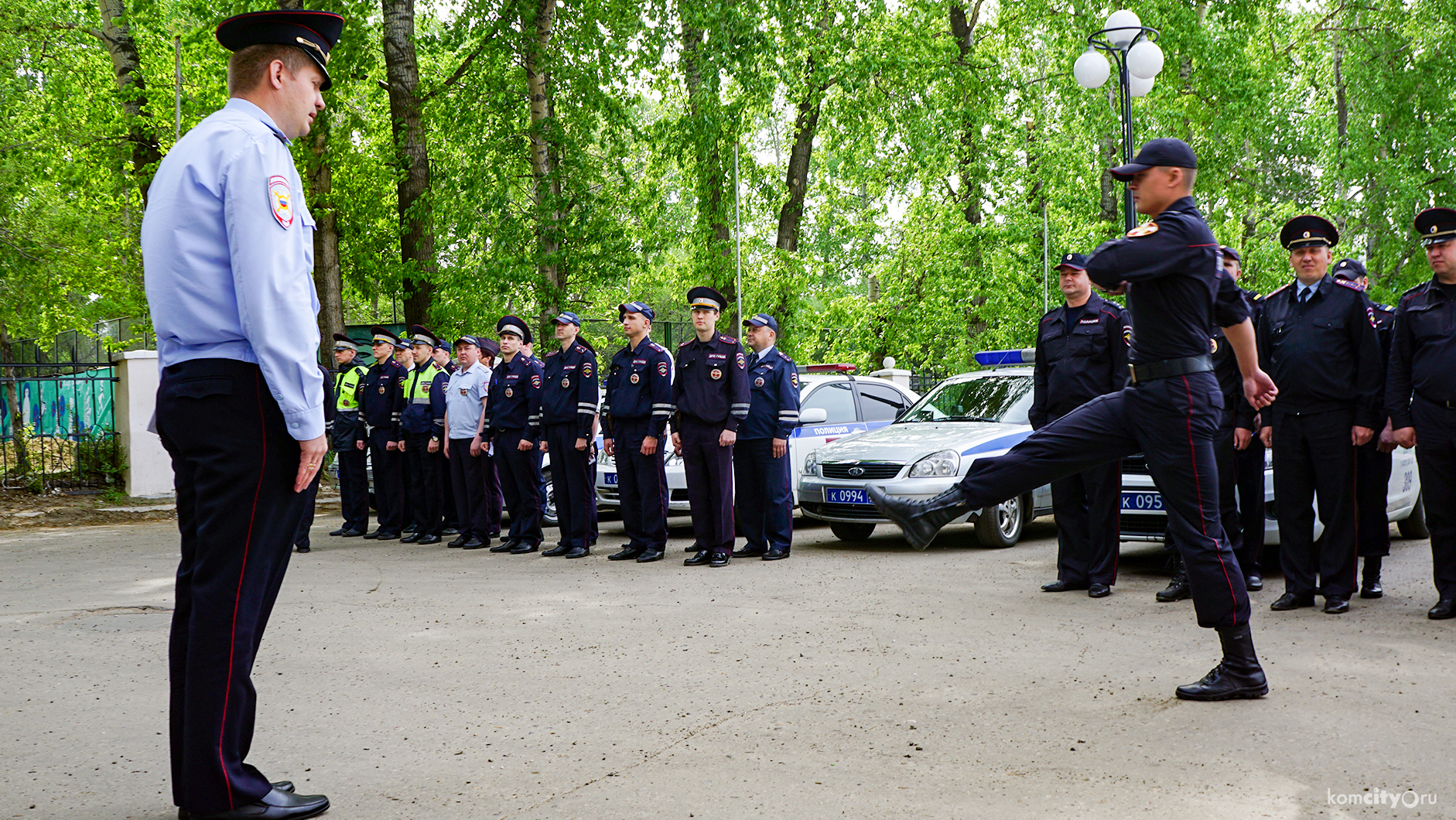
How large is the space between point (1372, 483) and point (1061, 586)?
75.9 inches

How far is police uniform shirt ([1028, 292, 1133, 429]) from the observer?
25.0ft

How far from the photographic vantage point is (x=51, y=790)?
368 cm

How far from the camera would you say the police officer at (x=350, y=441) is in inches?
487

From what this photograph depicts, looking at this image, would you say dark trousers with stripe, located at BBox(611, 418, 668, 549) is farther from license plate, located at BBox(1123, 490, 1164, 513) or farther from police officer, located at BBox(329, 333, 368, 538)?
license plate, located at BBox(1123, 490, 1164, 513)

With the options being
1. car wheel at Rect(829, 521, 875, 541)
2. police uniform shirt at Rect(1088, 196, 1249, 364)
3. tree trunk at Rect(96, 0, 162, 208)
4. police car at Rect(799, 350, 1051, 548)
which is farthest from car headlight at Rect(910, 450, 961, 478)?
tree trunk at Rect(96, 0, 162, 208)

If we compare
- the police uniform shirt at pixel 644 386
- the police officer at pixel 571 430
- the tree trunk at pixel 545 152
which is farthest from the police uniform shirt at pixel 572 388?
the tree trunk at pixel 545 152

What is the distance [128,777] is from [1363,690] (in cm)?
464

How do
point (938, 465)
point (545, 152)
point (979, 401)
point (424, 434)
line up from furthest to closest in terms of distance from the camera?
1. point (545, 152)
2. point (424, 434)
3. point (979, 401)
4. point (938, 465)

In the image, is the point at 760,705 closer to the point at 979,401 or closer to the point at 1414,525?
the point at 979,401

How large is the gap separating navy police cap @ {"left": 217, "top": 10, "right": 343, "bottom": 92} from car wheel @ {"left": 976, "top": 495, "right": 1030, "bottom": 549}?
746 centimetres

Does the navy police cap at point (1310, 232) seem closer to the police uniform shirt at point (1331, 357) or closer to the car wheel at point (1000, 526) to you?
the police uniform shirt at point (1331, 357)

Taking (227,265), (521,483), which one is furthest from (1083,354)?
(227,265)

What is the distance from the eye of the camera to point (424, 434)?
472 inches

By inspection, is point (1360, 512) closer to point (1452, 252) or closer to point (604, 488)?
point (1452, 252)
